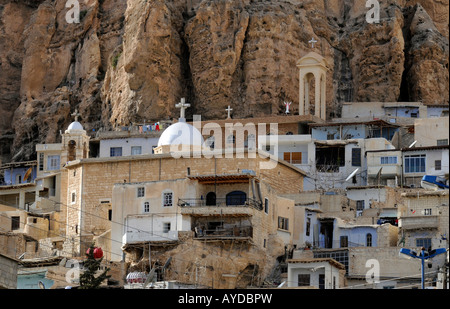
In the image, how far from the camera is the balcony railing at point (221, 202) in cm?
5459

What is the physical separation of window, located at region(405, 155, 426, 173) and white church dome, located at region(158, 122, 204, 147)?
1080 cm

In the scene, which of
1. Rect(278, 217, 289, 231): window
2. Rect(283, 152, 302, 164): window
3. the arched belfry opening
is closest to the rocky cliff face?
the arched belfry opening

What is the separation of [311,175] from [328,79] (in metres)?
11.5

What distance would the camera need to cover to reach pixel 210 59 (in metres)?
74.7

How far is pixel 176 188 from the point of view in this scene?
2195 inches

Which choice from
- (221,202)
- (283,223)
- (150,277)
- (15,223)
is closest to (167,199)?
(221,202)

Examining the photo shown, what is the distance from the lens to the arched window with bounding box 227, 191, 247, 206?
55.6 meters

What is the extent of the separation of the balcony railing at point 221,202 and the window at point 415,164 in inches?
512

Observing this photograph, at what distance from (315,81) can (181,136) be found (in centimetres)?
1273

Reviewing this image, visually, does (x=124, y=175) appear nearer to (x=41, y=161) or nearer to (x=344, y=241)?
(x=344, y=241)

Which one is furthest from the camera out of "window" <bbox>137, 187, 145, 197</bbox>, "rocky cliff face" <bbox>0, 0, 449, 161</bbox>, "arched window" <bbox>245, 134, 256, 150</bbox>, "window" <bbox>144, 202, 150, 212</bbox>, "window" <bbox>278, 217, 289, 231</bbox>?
"rocky cliff face" <bbox>0, 0, 449, 161</bbox>

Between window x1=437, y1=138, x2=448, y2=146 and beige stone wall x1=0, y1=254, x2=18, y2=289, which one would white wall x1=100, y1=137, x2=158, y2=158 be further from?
beige stone wall x1=0, y1=254, x2=18, y2=289
